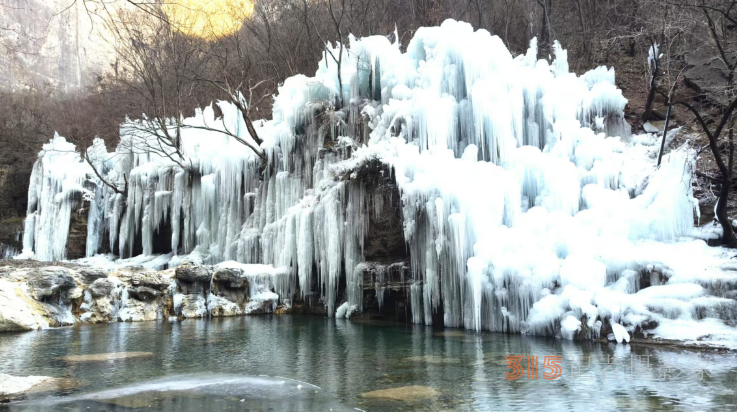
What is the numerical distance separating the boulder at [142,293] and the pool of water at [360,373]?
9.72 ft

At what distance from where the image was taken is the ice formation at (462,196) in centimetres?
924

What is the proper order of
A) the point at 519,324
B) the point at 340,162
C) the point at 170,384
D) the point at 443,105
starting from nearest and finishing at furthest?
the point at 170,384 → the point at 519,324 → the point at 443,105 → the point at 340,162

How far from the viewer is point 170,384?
590 centimetres

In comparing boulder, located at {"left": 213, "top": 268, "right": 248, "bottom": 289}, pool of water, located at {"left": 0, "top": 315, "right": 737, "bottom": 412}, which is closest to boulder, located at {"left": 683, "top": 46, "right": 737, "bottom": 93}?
pool of water, located at {"left": 0, "top": 315, "right": 737, "bottom": 412}

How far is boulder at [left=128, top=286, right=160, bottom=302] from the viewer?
1337cm

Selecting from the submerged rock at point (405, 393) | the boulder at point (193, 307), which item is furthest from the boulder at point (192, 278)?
the submerged rock at point (405, 393)

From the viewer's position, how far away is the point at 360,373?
6648 mm

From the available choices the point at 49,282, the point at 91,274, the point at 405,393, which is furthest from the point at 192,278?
the point at 405,393

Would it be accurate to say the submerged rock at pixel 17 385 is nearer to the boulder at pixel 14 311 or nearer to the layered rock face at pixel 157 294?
the boulder at pixel 14 311

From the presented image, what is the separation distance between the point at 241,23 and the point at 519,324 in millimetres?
18285

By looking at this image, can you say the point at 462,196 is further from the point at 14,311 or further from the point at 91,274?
the point at 14,311

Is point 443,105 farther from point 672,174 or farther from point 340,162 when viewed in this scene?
point 672,174

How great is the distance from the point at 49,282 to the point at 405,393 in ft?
32.3

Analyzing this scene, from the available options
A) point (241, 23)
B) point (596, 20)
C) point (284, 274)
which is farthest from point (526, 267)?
point (241, 23)
